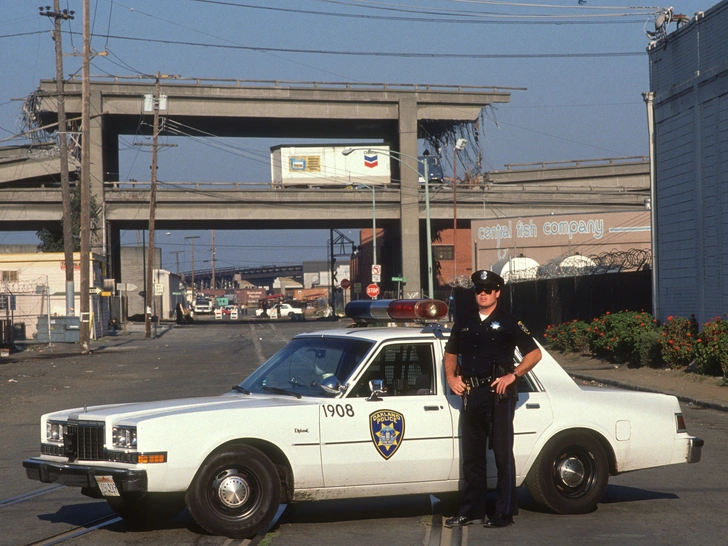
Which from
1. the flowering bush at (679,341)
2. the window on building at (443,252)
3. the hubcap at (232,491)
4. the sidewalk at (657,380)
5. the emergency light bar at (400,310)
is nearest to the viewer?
the hubcap at (232,491)

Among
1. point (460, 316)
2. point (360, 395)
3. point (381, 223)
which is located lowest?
point (360, 395)

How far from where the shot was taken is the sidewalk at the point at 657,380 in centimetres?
1713

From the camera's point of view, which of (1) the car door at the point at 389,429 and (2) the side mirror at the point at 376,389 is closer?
(1) the car door at the point at 389,429

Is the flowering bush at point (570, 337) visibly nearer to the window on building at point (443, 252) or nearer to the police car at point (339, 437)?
the police car at point (339, 437)

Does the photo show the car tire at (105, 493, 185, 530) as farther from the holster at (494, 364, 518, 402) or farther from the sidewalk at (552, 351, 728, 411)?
the sidewalk at (552, 351, 728, 411)

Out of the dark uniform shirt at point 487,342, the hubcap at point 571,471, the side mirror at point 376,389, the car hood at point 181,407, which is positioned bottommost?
the hubcap at point 571,471

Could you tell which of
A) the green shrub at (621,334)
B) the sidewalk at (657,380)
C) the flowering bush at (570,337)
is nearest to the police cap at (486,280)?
the sidewalk at (657,380)

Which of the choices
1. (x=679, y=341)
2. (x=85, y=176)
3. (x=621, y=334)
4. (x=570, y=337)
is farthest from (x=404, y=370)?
(x=85, y=176)

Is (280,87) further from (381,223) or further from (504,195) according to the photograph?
(504,195)

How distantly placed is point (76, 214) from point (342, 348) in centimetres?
5473

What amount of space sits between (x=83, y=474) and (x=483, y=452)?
2840 mm

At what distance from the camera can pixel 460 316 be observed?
294 inches

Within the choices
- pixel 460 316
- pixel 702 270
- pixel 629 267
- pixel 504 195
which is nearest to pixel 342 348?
pixel 460 316

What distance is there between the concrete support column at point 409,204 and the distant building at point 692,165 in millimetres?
36869
